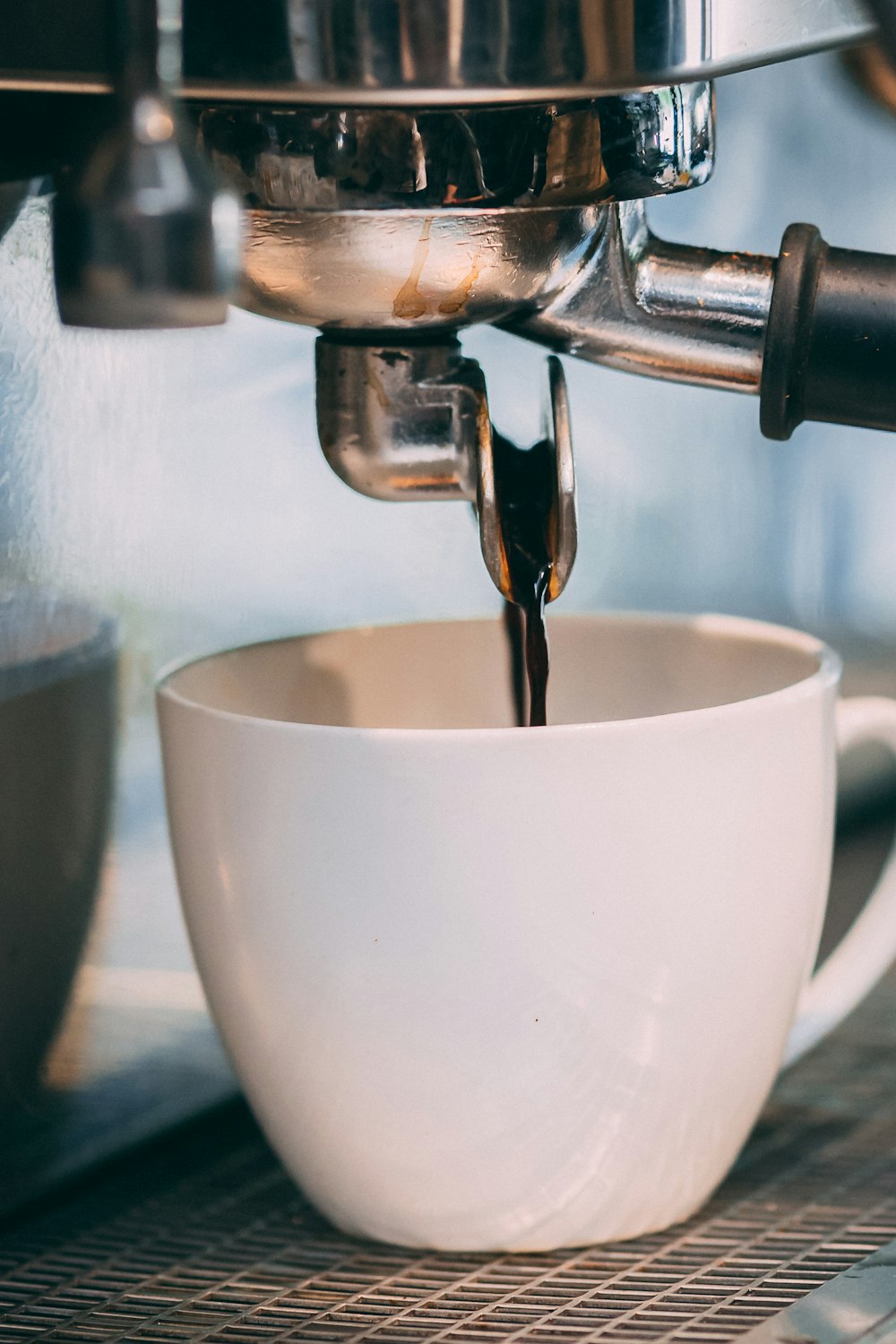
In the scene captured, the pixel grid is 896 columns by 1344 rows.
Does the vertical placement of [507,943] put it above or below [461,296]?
below

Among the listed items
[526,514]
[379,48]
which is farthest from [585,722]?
[379,48]

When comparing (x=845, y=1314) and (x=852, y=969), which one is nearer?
(x=845, y=1314)

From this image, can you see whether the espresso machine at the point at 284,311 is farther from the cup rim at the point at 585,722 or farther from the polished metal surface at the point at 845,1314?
the polished metal surface at the point at 845,1314

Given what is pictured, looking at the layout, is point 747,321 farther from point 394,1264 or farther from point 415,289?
point 394,1264

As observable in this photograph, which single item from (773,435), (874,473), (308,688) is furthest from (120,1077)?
(874,473)

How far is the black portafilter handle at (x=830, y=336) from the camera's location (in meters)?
0.32

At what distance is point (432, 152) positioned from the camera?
29 centimetres

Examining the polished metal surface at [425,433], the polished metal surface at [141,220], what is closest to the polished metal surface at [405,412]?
the polished metal surface at [425,433]

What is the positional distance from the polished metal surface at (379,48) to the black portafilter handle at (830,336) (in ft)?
0.23

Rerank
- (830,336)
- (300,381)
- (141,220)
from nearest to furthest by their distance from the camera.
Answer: (141,220) < (830,336) < (300,381)

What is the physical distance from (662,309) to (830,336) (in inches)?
1.4

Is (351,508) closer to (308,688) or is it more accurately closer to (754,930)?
(308,688)

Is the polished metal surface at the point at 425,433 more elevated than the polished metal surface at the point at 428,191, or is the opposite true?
the polished metal surface at the point at 428,191

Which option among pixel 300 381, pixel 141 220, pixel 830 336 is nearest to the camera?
pixel 141 220
